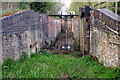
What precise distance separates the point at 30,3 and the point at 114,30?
12676mm

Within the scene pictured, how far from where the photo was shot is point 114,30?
6766 millimetres

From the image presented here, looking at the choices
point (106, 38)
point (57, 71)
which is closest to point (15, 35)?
point (57, 71)

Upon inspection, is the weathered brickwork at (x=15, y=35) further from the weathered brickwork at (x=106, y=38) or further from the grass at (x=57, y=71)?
the weathered brickwork at (x=106, y=38)

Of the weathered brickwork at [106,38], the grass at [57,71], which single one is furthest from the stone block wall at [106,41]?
the grass at [57,71]

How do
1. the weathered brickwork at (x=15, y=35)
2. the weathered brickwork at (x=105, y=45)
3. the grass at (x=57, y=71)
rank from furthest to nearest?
1. the weathered brickwork at (x=105, y=45)
2. the weathered brickwork at (x=15, y=35)
3. the grass at (x=57, y=71)

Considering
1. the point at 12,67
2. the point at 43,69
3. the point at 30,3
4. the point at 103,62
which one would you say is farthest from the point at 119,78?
the point at 30,3

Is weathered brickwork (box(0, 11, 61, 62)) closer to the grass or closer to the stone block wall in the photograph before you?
the grass

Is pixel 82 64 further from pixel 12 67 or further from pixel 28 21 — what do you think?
pixel 28 21

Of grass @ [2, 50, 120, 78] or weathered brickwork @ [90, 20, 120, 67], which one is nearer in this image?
grass @ [2, 50, 120, 78]

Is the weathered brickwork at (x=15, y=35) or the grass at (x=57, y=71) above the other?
the weathered brickwork at (x=15, y=35)

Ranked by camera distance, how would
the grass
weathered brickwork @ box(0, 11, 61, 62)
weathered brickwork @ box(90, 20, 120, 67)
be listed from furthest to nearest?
weathered brickwork @ box(90, 20, 120, 67), weathered brickwork @ box(0, 11, 61, 62), the grass

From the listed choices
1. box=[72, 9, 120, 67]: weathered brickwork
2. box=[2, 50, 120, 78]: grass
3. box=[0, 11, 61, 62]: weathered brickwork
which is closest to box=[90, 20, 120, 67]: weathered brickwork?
box=[72, 9, 120, 67]: weathered brickwork

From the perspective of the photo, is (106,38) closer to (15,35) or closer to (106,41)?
(106,41)

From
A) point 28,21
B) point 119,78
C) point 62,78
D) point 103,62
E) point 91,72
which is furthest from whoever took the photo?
point 28,21
